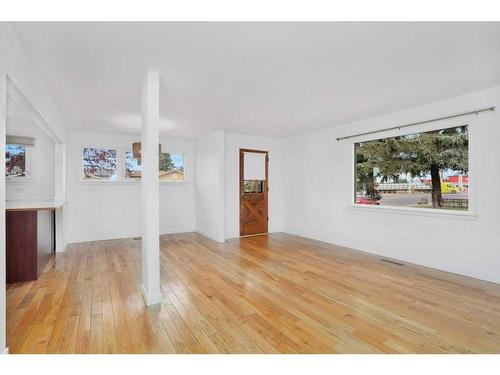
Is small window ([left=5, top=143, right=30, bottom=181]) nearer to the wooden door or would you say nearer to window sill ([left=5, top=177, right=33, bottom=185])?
window sill ([left=5, top=177, right=33, bottom=185])

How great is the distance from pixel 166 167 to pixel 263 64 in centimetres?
459

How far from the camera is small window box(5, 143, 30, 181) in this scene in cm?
521

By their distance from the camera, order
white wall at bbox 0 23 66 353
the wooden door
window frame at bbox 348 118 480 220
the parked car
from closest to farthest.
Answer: white wall at bbox 0 23 66 353 < window frame at bbox 348 118 480 220 < the parked car < the wooden door

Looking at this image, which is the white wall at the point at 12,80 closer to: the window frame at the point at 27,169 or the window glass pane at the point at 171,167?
the window frame at the point at 27,169

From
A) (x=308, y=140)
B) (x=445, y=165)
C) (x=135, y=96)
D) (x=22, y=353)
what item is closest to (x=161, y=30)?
(x=135, y=96)

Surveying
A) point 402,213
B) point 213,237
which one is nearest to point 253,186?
point 213,237

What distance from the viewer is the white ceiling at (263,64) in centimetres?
205

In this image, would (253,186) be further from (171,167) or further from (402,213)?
(402,213)

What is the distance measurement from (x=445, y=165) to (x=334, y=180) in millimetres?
1939

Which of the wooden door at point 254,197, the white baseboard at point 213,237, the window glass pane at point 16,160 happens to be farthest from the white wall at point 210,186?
the window glass pane at point 16,160

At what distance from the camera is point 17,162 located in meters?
5.30

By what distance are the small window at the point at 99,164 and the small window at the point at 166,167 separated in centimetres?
31

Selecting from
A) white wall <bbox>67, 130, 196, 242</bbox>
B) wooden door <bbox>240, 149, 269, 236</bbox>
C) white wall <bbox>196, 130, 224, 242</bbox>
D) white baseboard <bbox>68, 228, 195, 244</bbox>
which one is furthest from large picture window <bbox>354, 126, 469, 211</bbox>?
white baseboard <bbox>68, 228, 195, 244</bbox>

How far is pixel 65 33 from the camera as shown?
2.06 m
